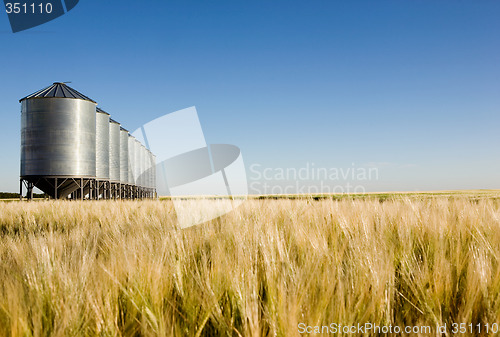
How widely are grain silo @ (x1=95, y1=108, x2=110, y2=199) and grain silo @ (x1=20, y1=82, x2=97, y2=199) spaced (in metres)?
2.78

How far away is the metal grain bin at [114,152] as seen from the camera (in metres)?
23.3

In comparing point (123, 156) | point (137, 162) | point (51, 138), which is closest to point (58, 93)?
point (51, 138)

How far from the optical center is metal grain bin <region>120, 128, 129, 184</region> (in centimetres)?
2630

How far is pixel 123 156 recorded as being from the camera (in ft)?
88.7

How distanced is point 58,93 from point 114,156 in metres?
7.56

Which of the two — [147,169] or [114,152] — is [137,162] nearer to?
[147,169]

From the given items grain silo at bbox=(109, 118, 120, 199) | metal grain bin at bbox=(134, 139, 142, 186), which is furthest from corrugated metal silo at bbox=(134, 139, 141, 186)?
grain silo at bbox=(109, 118, 120, 199)

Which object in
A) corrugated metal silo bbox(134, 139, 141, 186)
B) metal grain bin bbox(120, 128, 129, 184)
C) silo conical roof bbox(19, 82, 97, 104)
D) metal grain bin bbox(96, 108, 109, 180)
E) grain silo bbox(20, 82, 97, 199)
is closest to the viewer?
grain silo bbox(20, 82, 97, 199)

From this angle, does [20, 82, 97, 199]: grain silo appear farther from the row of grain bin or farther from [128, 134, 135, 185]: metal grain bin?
[128, 134, 135, 185]: metal grain bin

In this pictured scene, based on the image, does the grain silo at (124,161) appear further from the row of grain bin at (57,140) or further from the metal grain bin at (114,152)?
the row of grain bin at (57,140)

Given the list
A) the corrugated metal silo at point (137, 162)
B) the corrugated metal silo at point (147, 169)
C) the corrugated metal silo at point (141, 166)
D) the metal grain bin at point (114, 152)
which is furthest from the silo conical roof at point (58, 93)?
the corrugated metal silo at point (147, 169)

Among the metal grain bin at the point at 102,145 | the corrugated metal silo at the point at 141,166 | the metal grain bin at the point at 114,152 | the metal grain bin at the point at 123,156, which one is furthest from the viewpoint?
the corrugated metal silo at the point at 141,166

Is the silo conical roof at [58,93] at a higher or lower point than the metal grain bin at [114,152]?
higher

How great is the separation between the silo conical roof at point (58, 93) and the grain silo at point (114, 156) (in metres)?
5.74
